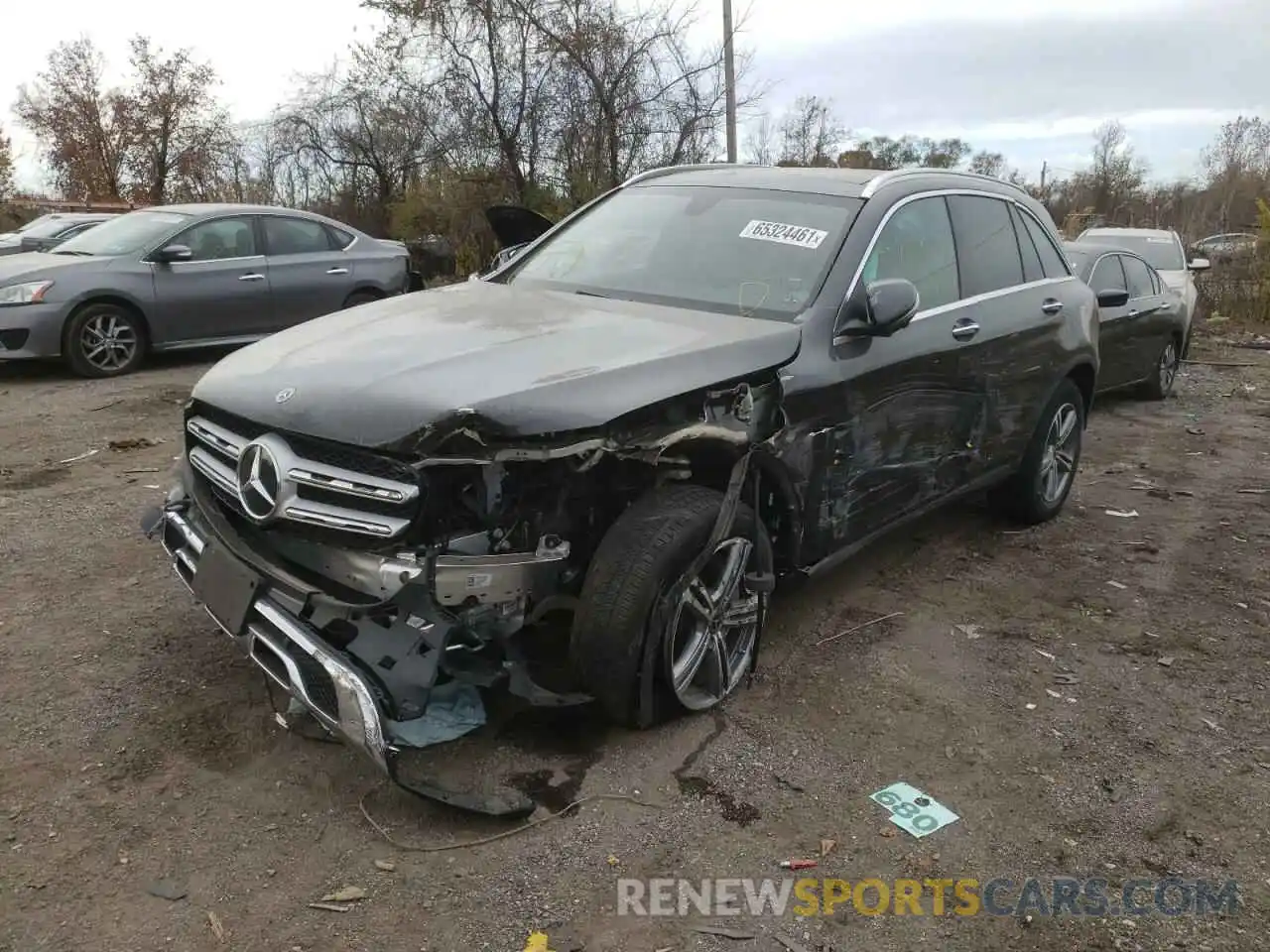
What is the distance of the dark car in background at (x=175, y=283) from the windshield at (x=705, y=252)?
576 cm

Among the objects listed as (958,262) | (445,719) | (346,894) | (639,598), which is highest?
(958,262)

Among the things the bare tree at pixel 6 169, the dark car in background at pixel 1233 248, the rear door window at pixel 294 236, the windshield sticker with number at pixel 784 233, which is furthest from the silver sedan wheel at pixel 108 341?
the bare tree at pixel 6 169

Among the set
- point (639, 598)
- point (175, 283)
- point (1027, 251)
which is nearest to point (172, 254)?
point (175, 283)

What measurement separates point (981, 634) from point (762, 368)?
5.73 feet

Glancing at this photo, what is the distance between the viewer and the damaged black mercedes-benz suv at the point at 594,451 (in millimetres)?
2816

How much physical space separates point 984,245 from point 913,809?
2946 millimetres

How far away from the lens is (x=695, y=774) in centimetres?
313

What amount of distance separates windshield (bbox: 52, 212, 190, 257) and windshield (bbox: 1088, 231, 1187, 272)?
10373 millimetres

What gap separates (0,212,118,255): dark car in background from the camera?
45.9 ft

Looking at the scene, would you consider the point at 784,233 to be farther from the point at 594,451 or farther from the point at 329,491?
the point at 329,491

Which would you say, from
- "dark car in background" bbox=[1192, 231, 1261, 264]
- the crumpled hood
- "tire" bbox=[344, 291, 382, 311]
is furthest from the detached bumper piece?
"dark car in background" bbox=[1192, 231, 1261, 264]

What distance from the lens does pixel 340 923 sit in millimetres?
2480

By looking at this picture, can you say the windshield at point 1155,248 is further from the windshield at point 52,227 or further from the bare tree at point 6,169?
the bare tree at point 6,169

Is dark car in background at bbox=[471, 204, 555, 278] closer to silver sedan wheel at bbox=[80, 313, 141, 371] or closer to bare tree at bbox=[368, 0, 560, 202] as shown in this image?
silver sedan wheel at bbox=[80, 313, 141, 371]
